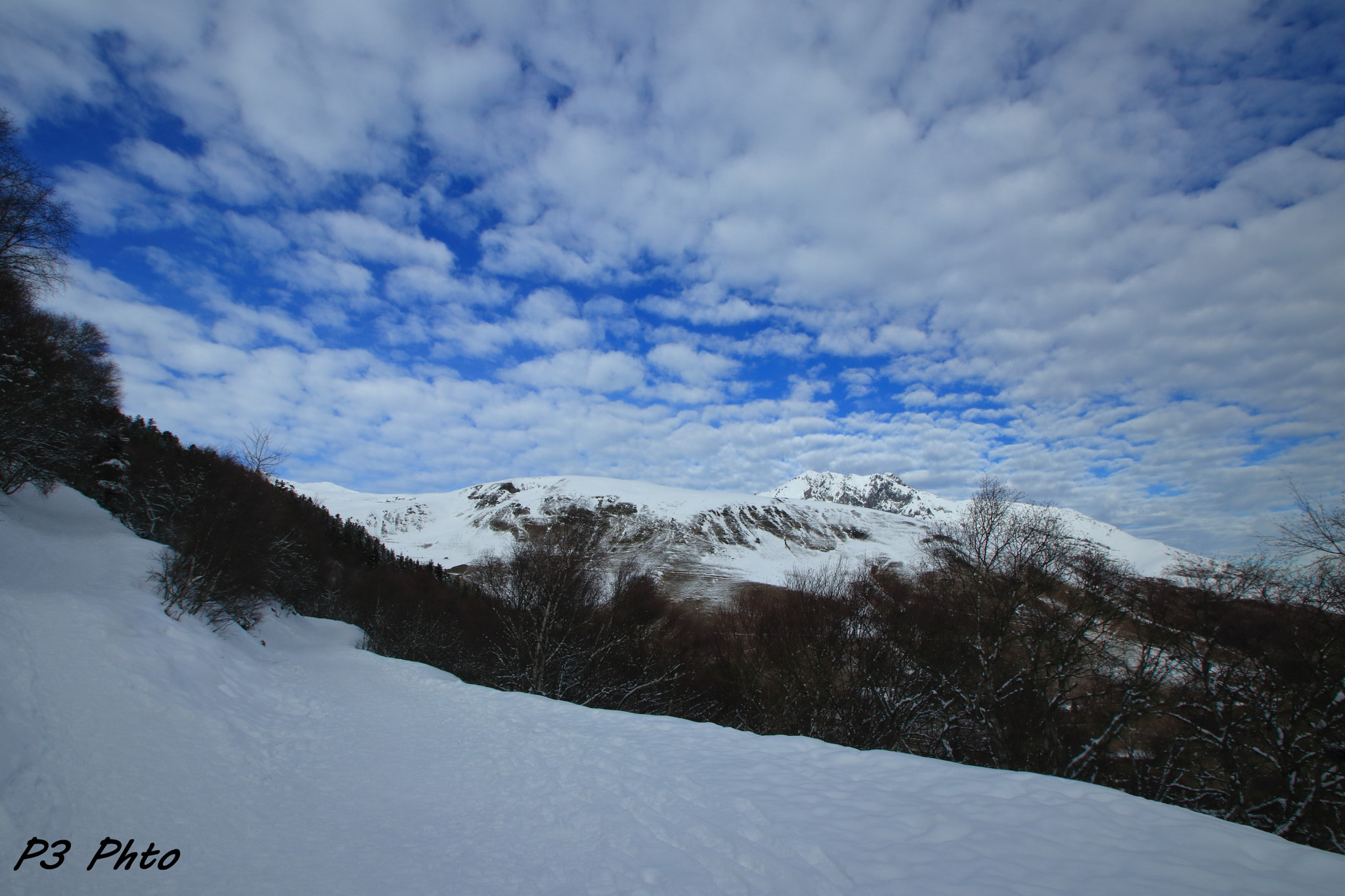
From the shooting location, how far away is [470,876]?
15.9 ft

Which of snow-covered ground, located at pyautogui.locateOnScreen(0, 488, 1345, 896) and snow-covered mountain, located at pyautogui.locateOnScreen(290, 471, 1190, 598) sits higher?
snow-covered mountain, located at pyautogui.locateOnScreen(290, 471, 1190, 598)

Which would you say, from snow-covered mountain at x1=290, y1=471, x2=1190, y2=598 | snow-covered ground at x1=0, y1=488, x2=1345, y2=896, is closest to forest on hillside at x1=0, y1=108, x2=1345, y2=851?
snow-covered ground at x1=0, y1=488, x2=1345, y2=896

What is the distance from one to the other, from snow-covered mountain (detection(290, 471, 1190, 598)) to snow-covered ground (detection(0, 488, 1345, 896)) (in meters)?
82.7

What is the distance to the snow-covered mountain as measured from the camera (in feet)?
364

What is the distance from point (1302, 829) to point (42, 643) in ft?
102

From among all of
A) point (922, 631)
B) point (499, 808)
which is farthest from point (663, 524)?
point (499, 808)

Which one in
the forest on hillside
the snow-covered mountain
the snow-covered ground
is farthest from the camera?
the snow-covered mountain

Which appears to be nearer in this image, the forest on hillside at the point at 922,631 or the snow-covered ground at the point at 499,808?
the snow-covered ground at the point at 499,808

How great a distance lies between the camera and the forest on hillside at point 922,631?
15.4m

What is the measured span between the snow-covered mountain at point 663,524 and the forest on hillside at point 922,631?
6219 centimetres

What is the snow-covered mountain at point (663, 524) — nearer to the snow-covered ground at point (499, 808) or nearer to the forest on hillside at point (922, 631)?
the forest on hillside at point (922, 631)

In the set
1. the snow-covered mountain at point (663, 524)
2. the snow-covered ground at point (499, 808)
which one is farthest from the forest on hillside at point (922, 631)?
the snow-covered mountain at point (663, 524)

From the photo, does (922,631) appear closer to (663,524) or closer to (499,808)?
(499,808)

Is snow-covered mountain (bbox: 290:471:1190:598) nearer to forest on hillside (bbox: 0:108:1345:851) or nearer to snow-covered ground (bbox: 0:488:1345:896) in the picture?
forest on hillside (bbox: 0:108:1345:851)
